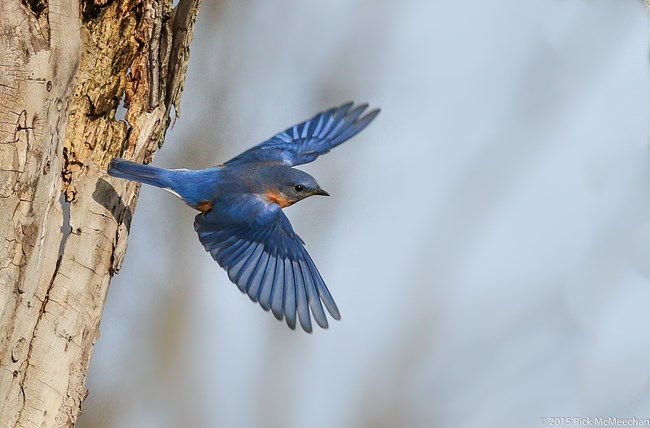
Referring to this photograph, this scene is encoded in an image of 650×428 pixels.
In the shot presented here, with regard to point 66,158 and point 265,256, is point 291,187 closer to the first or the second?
point 265,256

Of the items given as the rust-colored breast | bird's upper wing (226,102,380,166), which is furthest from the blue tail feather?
bird's upper wing (226,102,380,166)

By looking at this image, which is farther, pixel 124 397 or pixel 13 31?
pixel 124 397

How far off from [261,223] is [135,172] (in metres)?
0.77

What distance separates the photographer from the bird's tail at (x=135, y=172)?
3.74m

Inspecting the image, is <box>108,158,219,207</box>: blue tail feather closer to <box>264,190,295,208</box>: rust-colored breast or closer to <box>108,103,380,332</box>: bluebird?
<box>108,103,380,332</box>: bluebird

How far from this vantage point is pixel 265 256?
4.36 meters

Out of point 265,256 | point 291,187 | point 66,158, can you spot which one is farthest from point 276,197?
point 66,158

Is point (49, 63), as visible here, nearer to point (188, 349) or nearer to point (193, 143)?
point (193, 143)

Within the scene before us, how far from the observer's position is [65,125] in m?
3.51

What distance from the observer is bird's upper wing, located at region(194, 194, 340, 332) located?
13.5 ft

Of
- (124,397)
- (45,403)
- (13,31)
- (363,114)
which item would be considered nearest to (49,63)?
(13,31)

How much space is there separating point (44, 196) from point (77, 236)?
321 millimetres

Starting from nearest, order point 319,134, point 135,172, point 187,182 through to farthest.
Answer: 1. point 135,172
2. point 187,182
3. point 319,134

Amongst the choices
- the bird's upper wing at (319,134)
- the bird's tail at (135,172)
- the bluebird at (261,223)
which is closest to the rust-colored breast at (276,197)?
the bluebird at (261,223)
